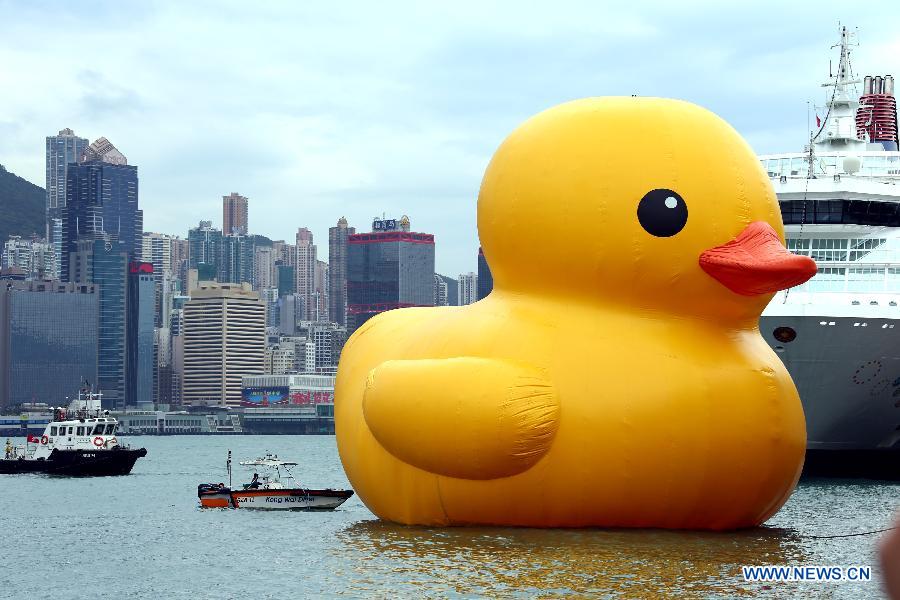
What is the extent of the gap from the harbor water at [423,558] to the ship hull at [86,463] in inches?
1096

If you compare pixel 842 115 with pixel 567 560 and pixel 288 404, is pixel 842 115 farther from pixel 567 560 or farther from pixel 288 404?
pixel 288 404

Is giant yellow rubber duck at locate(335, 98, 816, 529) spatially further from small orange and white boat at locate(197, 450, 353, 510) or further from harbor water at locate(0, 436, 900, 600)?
small orange and white boat at locate(197, 450, 353, 510)

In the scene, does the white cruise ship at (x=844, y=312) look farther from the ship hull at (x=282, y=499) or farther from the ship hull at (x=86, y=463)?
Result: the ship hull at (x=86, y=463)

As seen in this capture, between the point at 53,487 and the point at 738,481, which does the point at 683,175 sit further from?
the point at 53,487

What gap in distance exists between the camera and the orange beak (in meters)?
14.2

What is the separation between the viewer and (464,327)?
51.7 feet

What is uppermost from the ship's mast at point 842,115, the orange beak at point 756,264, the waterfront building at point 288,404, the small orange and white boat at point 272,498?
the ship's mast at point 842,115

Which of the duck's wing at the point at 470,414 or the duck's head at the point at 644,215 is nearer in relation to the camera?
the duck's wing at the point at 470,414

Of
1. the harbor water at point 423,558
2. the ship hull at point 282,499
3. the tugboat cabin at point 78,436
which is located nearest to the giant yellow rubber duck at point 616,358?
the harbor water at point 423,558

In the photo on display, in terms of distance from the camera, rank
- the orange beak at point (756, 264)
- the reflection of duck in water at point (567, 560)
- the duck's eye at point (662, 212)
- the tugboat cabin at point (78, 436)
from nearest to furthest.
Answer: the reflection of duck in water at point (567, 560), the orange beak at point (756, 264), the duck's eye at point (662, 212), the tugboat cabin at point (78, 436)

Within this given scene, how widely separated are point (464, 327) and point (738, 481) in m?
3.35

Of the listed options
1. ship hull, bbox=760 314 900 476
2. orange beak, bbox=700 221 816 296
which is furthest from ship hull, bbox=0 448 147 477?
orange beak, bbox=700 221 816 296

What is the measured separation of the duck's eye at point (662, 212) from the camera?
579 inches

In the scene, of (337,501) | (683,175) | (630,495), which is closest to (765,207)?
(683,175)
